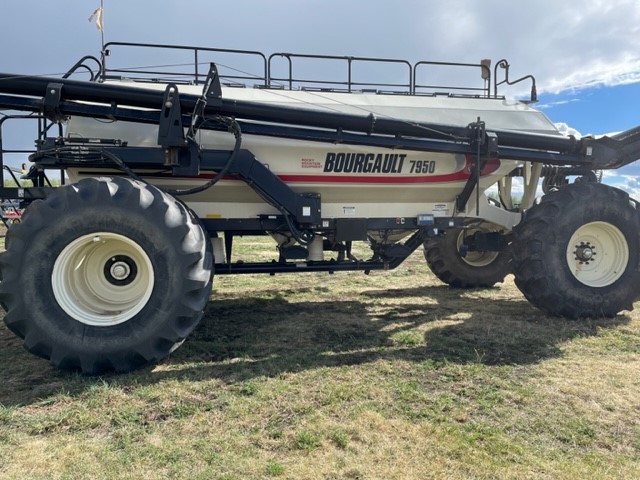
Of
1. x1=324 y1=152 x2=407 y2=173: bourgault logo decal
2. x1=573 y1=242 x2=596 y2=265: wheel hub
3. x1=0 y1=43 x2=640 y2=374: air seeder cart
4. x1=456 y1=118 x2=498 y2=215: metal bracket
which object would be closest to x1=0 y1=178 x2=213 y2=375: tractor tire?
x1=0 y1=43 x2=640 y2=374: air seeder cart

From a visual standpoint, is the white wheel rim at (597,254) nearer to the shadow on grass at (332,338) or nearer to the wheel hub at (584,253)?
the wheel hub at (584,253)

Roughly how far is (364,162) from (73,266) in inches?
129

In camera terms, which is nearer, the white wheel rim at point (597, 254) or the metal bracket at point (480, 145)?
the metal bracket at point (480, 145)

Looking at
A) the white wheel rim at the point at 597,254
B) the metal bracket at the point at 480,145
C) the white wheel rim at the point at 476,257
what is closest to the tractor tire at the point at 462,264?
the white wheel rim at the point at 476,257

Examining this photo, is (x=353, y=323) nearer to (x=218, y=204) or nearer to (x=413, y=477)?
(x=218, y=204)

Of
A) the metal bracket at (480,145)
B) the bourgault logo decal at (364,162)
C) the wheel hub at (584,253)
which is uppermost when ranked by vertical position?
the metal bracket at (480,145)

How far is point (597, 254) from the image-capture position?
650cm

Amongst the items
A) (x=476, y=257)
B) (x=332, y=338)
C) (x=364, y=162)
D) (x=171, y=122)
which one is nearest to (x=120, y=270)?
(x=171, y=122)

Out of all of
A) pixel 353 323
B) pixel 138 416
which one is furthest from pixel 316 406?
pixel 353 323

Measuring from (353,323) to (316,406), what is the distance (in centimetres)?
244

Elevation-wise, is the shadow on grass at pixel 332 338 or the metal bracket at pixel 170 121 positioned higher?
the metal bracket at pixel 170 121

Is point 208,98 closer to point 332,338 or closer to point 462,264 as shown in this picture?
point 332,338

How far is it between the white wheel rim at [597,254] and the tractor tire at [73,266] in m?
4.61

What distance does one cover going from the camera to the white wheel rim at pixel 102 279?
433cm
